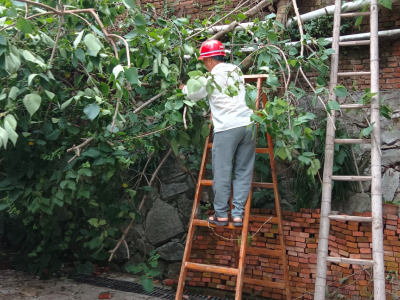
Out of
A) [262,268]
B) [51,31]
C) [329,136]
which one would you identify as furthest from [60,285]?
[329,136]

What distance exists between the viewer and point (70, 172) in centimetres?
295

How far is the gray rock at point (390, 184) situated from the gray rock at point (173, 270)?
7.10ft

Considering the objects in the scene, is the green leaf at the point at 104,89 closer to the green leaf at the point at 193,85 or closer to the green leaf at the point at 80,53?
the green leaf at the point at 80,53

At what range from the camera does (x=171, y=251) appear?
4.23 m

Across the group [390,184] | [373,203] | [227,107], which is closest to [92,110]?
[227,107]

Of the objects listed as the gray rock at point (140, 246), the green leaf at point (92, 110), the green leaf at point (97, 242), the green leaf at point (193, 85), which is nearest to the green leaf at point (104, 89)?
the green leaf at point (92, 110)

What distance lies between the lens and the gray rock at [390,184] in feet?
11.4

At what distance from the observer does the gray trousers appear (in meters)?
2.73

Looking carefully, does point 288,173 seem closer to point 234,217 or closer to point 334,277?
point 334,277

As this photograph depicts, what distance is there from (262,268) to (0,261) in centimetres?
305

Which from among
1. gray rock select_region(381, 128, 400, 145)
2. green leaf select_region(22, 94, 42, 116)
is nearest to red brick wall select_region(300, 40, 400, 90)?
gray rock select_region(381, 128, 400, 145)

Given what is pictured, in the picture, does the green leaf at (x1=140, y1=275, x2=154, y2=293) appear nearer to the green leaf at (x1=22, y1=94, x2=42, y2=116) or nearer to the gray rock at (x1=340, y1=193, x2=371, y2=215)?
the green leaf at (x1=22, y1=94, x2=42, y2=116)

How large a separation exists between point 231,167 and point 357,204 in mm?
1513

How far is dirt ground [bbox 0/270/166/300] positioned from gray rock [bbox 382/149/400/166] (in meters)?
2.51
